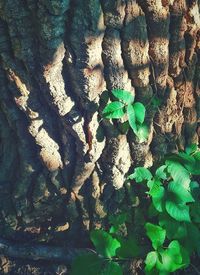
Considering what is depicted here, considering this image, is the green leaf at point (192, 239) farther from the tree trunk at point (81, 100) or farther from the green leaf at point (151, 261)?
the tree trunk at point (81, 100)

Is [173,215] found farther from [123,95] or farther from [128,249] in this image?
[123,95]

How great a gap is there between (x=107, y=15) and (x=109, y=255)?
122cm

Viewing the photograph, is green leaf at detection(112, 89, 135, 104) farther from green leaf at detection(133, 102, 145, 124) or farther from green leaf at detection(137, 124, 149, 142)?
green leaf at detection(137, 124, 149, 142)

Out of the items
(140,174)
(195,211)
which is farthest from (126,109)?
(195,211)

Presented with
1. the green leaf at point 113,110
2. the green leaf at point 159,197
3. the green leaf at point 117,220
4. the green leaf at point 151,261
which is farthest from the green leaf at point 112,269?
the green leaf at point 113,110

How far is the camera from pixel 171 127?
7.11 feet

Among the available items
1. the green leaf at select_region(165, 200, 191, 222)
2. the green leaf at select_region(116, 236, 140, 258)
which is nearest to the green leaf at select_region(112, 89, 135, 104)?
the green leaf at select_region(165, 200, 191, 222)

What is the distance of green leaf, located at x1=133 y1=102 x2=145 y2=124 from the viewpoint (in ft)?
5.78

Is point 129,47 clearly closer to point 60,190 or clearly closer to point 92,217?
point 60,190

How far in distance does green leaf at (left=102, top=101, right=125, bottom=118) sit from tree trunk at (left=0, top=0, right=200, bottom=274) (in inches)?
4.4

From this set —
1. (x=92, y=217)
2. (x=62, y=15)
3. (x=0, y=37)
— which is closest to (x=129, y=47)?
(x=62, y=15)

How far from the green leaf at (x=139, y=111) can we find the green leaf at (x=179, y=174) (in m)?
0.37

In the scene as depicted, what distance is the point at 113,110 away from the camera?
1.74 metres

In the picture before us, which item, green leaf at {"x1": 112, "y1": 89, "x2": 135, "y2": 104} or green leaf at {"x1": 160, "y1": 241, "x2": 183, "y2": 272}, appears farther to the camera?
green leaf at {"x1": 160, "y1": 241, "x2": 183, "y2": 272}
